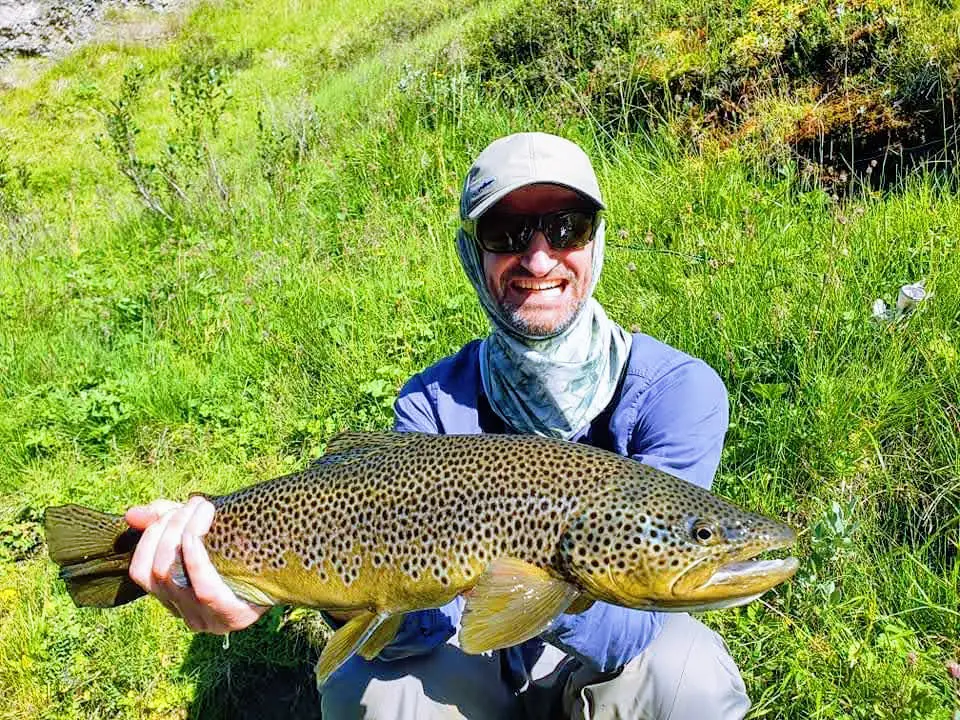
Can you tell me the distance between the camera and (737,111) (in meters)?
5.35

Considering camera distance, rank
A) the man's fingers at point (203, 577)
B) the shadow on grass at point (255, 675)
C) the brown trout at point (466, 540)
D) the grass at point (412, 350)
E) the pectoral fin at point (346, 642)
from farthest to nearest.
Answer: the shadow on grass at point (255, 675) < the grass at point (412, 350) < the man's fingers at point (203, 577) < the pectoral fin at point (346, 642) < the brown trout at point (466, 540)

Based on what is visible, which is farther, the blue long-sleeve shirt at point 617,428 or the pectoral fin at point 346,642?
the blue long-sleeve shirt at point 617,428

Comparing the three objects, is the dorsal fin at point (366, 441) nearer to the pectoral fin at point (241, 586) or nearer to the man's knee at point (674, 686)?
the pectoral fin at point (241, 586)

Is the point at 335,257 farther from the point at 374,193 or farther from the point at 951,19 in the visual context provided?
the point at 951,19

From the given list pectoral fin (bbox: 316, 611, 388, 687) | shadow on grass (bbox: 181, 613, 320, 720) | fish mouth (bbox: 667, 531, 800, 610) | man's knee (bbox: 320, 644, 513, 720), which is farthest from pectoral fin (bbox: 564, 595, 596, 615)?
shadow on grass (bbox: 181, 613, 320, 720)

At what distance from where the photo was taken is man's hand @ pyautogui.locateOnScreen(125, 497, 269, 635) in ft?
6.94

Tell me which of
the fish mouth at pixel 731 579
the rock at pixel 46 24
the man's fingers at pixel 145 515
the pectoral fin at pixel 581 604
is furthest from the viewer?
the rock at pixel 46 24

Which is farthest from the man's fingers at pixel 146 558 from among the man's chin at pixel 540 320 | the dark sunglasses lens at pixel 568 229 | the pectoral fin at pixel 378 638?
the dark sunglasses lens at pixel 568 229

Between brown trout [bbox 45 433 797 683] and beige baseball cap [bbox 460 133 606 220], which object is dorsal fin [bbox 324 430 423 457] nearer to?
brown trout [bbox 45 433 797 683]

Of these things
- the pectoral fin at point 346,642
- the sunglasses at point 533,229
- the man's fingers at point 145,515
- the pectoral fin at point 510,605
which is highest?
the sunglasses at point 533,229

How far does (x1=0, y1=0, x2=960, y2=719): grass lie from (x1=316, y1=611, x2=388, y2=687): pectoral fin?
1490mm

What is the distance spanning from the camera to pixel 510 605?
1.74 m

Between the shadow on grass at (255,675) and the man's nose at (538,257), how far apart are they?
80.7 inches

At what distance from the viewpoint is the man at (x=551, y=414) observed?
7.87 feet
